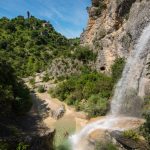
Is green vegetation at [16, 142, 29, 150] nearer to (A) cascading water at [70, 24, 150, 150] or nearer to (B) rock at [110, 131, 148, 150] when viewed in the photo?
(B) rock at [110, 131, 148, 150]

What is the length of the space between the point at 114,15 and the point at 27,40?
33.3 meters

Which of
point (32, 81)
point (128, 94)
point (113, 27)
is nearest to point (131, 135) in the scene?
point (128, 94)

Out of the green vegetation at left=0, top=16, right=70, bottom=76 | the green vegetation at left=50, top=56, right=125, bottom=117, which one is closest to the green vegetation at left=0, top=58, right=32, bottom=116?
the green vegetation at left=50, top=56, right=125, bottom=117

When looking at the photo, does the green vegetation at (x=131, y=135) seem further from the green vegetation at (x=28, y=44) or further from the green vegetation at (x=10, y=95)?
the green vegetation at (x=28, y=44)

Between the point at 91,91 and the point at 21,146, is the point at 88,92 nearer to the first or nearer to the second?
the point at 91,91

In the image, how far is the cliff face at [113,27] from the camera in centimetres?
3553

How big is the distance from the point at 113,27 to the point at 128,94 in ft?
44.9

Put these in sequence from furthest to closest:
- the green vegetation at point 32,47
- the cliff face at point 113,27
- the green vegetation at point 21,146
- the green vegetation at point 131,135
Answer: the green vegetation at point 32,47, the cliff face at point 113,27, the green vegetation at point 131,135, the green vegetation at point 21,146

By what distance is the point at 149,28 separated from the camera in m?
33.0

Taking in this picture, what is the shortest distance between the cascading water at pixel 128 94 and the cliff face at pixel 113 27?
72.7 inches

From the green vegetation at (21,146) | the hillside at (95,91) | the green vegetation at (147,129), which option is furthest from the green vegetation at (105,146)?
the green vegetation at (21,146)

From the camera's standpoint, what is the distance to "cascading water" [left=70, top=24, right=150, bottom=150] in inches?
1013

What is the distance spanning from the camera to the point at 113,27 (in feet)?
138

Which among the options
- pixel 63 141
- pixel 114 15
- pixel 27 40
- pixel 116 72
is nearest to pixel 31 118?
pixel 63 141
